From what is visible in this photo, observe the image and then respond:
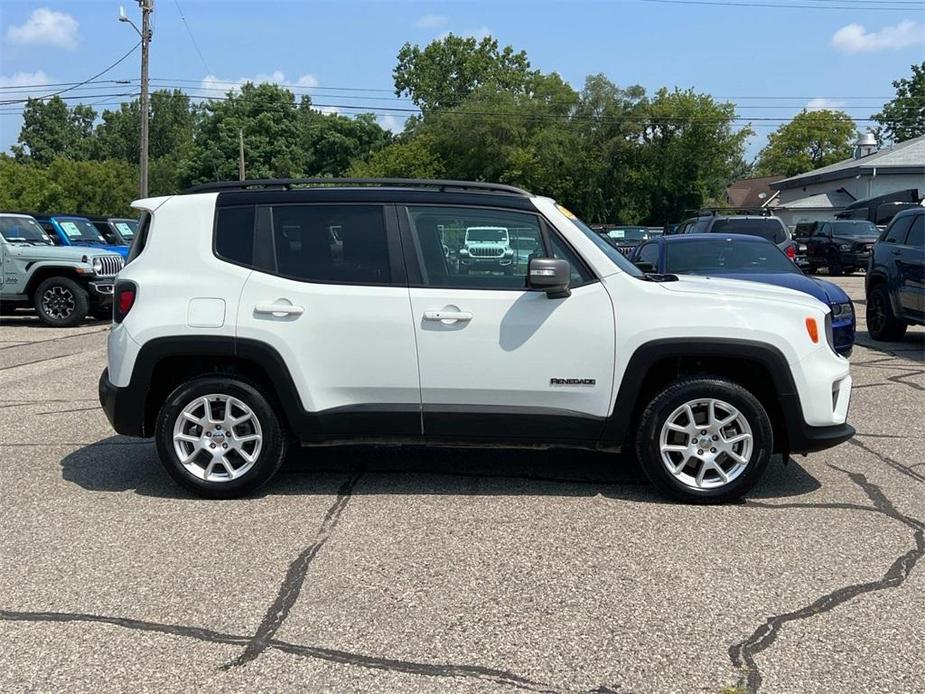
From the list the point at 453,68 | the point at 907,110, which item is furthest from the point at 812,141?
the point at 453,68

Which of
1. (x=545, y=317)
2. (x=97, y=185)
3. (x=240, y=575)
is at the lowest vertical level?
(x=240, y=575)

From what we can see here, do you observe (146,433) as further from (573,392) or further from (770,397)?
(770,397)

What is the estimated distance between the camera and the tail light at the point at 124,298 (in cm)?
529

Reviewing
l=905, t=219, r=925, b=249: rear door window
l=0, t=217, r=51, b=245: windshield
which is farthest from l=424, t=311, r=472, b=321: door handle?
l=0, t=217, r=51, b=245: windshield

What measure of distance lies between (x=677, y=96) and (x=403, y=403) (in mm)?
57024

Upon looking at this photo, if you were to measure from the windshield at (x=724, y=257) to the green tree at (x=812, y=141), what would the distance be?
82720mm

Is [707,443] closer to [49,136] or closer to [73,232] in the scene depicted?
[73,232]

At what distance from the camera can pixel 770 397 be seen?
5.25m

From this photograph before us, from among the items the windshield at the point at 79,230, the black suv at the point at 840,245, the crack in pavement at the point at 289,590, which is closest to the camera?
the crack in pavement at the point at 289,590

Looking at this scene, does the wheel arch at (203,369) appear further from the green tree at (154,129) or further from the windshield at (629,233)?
the green tree at (154,129)

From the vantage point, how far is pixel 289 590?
4.02 meters

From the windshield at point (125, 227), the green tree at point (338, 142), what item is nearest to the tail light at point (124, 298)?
the windshield at point (125, 227)

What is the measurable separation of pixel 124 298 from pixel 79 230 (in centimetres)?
1510

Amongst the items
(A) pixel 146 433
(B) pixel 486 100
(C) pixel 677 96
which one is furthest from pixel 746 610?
(B) pixel 486 100
